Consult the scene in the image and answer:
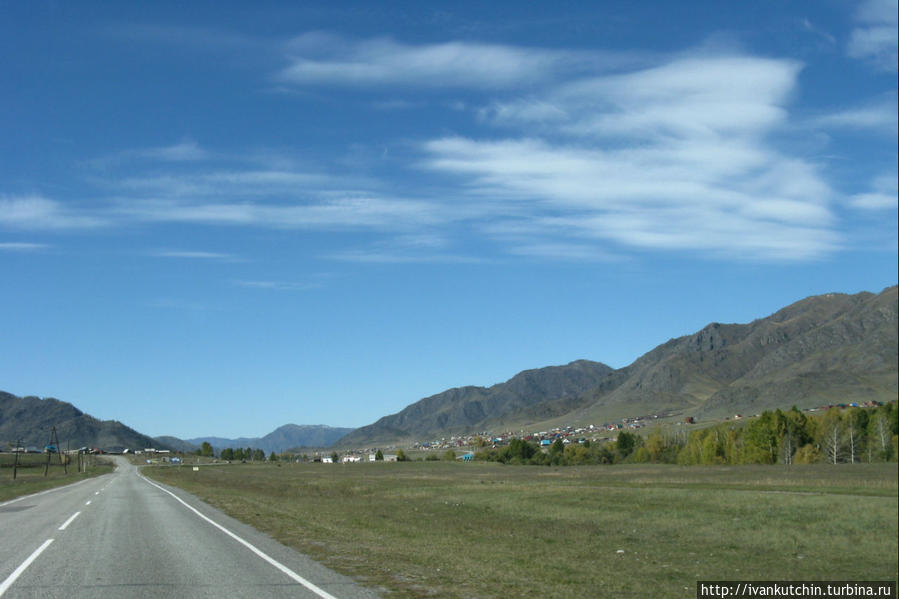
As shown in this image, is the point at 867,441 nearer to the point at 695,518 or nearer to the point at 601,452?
the point at 695,518

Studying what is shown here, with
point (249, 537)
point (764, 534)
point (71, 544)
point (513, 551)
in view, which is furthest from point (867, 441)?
point (71, 544)

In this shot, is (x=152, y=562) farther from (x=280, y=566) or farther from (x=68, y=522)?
(x=68, y=522)

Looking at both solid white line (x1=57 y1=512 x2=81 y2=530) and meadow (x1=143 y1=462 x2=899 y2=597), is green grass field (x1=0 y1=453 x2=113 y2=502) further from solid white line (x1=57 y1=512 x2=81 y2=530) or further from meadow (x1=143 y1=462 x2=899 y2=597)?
meadow (x1=143 y1=462 x2=899 y2=597)

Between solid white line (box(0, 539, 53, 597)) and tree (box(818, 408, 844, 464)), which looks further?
solid white line (box(0, 539, 53, 597))

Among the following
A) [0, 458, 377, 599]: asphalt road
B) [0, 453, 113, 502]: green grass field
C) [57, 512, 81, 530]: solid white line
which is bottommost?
[0, 453, 113, 502]: green grass field

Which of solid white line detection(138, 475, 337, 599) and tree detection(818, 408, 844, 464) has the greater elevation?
tree detection(818, 408, 844, 464)

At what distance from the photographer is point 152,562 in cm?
1861

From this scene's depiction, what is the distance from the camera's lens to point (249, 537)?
2486 centimetres

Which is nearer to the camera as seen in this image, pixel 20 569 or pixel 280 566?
pixel 20 569

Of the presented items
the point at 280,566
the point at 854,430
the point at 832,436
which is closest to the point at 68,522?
the point at 280,566

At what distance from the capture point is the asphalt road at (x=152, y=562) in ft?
48.3

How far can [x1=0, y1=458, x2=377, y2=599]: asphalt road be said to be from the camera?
14711 mm

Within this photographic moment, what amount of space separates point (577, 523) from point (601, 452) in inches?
6265

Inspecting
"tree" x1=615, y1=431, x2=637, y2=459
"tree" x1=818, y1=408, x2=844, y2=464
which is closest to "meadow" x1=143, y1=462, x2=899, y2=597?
"tree" x1=818, y1=408, x2=844, y2=464
